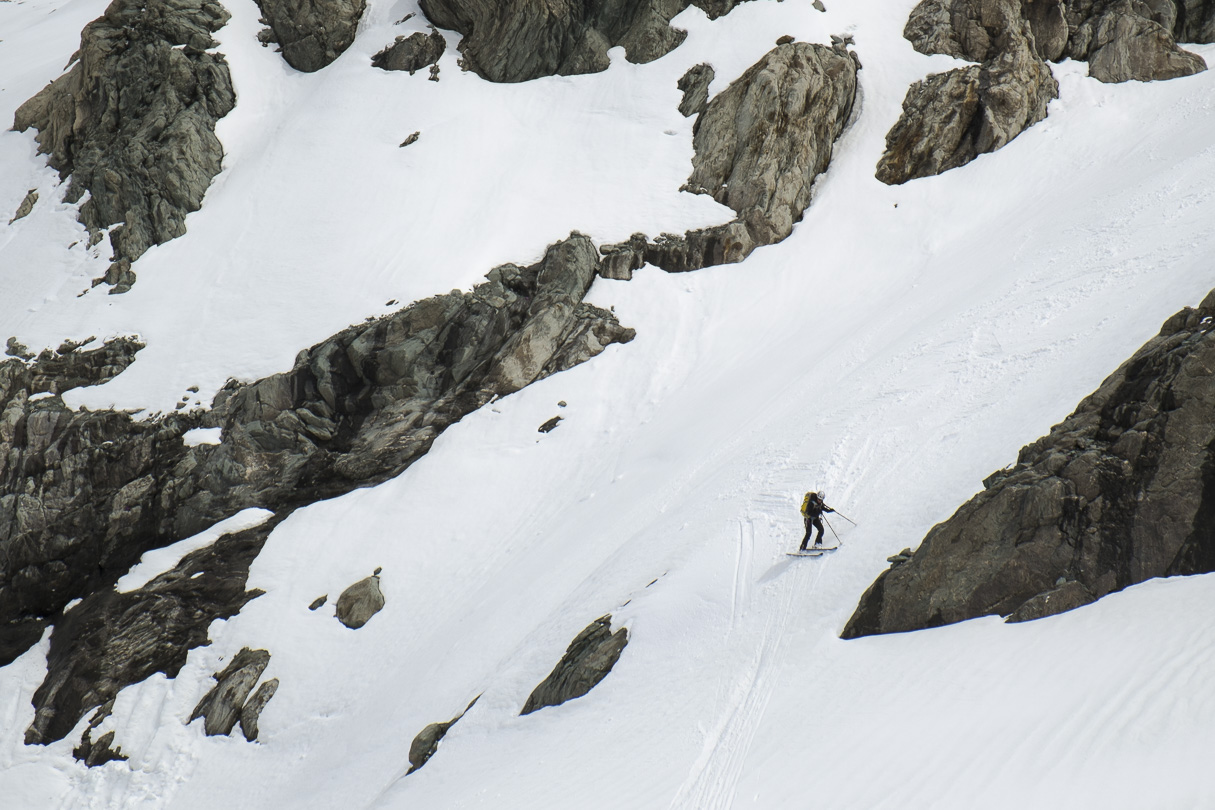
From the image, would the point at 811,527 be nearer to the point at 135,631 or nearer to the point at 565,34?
the point at 135,631

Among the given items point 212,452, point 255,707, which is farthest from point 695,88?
point 255,707

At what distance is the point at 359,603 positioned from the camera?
743 inches

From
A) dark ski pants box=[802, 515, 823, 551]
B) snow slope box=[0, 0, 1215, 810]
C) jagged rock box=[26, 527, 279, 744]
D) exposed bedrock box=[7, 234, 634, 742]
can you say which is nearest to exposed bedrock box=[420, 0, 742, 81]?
snow slope box=[0, 0, 1215, 810]

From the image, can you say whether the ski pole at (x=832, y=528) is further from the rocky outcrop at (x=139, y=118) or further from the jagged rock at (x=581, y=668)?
the rocky outcrop at (x=139, y=118)

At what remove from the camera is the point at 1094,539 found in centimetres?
1004

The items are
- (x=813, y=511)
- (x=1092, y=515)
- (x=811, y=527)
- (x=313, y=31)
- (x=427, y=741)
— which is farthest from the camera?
(x=313, y=31)

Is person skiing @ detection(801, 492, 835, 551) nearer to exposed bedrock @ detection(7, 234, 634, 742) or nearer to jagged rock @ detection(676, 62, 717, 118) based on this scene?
exposed bedrock @ detection(7, 234, 634, 742)

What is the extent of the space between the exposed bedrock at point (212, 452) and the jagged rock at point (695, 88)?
9109 millimetres

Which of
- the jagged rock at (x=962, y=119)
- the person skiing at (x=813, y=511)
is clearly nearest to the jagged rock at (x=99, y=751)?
the person skiing at (x=813, y=511)

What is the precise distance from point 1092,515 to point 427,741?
11.4 meters

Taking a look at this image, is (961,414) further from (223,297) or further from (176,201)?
(176,201)

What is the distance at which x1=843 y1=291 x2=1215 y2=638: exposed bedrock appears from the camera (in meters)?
9.66

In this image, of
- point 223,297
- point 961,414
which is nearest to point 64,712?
point 223,297

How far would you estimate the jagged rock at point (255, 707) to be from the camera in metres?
17.0
